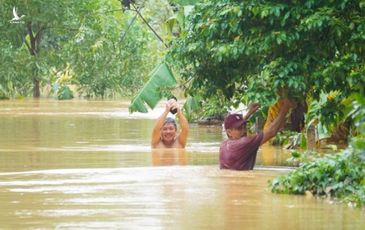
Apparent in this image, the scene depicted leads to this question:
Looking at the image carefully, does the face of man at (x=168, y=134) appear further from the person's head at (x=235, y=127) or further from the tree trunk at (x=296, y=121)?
the person's head at (x=235, y=127)

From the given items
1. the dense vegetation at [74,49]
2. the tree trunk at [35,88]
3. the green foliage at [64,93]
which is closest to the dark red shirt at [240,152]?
the dense vegetation at [74,49]

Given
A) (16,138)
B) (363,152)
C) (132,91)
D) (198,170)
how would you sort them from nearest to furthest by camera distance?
(363,152) → (198,170) → (16,138) → (132,91)

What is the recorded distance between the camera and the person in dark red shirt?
1312cm

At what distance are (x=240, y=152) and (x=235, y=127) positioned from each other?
0.34 metres

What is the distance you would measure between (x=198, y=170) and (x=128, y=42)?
45406mm

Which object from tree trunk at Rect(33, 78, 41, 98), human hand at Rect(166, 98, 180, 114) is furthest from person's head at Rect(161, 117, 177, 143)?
tree trunk at Rect(33, 78, 41, 98)

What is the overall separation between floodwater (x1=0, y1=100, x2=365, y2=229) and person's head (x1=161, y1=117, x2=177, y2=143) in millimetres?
395

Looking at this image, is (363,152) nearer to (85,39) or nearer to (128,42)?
(85,39)

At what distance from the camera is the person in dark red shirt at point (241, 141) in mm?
13125

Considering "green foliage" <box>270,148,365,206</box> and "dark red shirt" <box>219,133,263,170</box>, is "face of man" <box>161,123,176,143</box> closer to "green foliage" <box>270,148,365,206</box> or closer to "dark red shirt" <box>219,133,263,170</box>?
"dark red shirt" <box>219,133,263,170</box>

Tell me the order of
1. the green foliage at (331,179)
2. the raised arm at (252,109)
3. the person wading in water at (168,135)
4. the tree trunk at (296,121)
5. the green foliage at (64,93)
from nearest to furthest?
the green foliage at (331,179), the raised arm at (252,109), the person wading in water at (168,135), the tree trunk at (296,121), the green foliage at (64,93)

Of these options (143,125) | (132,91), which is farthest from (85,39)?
(143,125)

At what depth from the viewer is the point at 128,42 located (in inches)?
2315

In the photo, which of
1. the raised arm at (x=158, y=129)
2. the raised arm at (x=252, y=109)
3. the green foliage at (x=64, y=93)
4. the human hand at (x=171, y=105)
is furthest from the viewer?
the green foliage at (x=64, y=93)
